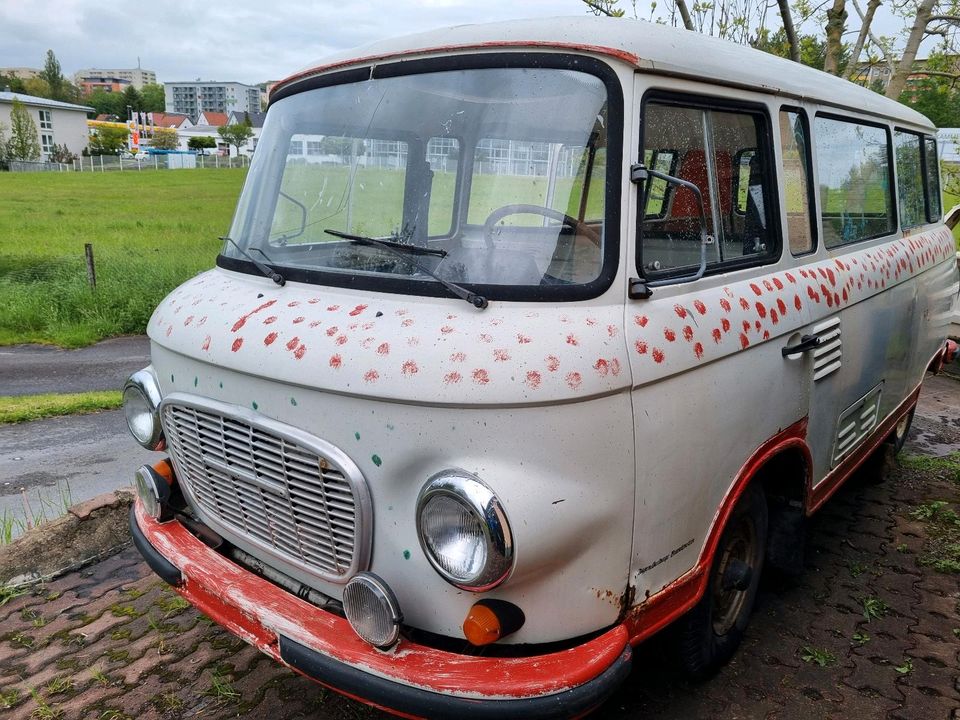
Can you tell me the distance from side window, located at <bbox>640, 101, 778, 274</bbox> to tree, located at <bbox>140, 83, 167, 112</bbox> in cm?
16202

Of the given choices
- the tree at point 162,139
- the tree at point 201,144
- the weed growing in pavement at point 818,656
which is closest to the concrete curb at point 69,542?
the weed growing in pavement at point 818,656

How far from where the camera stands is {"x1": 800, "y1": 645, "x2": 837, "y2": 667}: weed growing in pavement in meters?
3.26

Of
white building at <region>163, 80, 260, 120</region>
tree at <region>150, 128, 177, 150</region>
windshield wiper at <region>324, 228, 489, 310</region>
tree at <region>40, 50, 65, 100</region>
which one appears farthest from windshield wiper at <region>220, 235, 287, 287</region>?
white building at <region>163, 80, 260, 120</region>

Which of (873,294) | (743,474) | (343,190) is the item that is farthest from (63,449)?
(873,294)

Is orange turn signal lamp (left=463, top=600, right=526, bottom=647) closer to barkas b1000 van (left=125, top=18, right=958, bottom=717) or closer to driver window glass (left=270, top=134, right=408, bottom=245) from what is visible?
barkas b1000 van (left=125, top=18, right=958, bottom=717)

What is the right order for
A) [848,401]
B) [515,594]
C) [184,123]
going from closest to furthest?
[515,594] → [848,401] → [184,123]

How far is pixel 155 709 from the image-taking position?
301cm

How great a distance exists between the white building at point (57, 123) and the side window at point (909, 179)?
88607 mm

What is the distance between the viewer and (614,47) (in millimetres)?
2418

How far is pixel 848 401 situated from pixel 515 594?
7.51 ft

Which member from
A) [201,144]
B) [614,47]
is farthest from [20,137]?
[614,47]

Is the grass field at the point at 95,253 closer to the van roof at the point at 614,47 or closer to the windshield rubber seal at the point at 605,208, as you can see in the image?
the van roof at the point at 614,47

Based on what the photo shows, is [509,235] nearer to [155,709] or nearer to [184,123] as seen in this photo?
[155,709]

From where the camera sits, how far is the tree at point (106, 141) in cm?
9012
